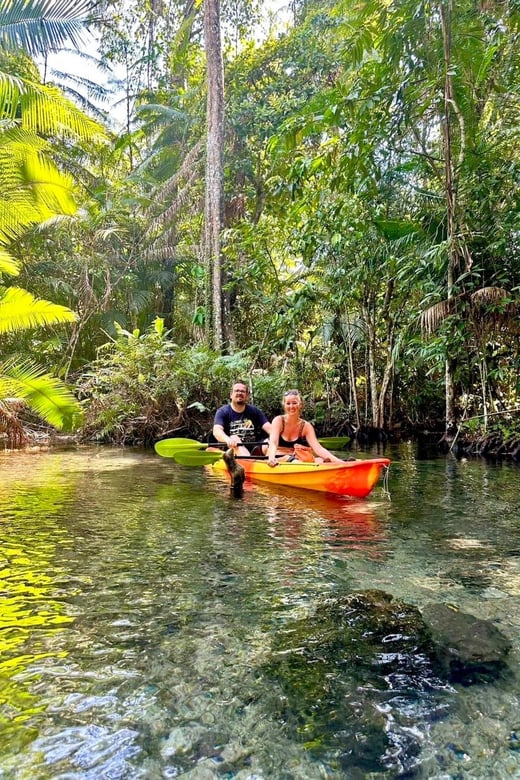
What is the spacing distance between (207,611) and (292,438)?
4.11 metres

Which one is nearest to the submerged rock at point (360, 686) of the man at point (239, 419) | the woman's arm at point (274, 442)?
the woman's arm at point (274, 442)

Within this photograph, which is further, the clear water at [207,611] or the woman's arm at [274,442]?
the woman's arm at [274,442]

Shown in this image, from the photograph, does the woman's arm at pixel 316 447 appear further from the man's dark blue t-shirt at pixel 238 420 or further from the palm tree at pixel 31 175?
the palm tree at pixel 31 175

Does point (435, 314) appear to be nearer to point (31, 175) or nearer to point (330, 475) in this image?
point (330, 475)

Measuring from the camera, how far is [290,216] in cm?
963

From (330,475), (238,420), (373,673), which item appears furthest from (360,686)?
(238,420)

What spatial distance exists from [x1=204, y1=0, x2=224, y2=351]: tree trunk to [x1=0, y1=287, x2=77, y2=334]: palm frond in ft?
22.0

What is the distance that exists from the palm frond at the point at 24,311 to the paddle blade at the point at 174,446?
2.14 m

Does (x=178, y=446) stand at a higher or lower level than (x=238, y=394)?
lower

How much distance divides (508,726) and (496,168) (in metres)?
8.38

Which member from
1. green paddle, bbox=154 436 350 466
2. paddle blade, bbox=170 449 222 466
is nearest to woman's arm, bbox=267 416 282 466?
green paddle, bbox=154 436 350 466

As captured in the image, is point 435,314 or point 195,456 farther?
point 435,314

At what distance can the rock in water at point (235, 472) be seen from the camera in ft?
17.7

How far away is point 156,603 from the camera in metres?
2.70
